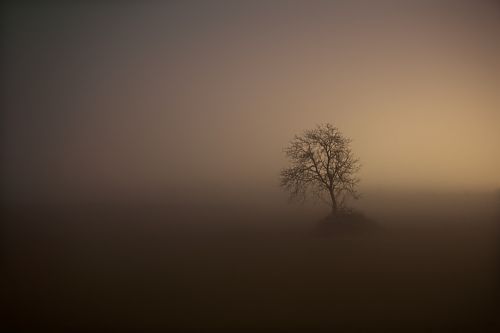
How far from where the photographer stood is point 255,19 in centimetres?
305

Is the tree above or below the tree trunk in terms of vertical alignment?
above

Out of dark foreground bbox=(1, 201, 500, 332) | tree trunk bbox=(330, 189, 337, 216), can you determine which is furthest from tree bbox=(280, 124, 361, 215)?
dark foreground bbox=(1, 201, 500, 332)

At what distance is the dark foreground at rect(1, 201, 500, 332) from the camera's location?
2744mm

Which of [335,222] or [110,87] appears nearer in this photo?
[335,222]

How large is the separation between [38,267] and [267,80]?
234 centimetres

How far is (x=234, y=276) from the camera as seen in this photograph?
2811 millimetres

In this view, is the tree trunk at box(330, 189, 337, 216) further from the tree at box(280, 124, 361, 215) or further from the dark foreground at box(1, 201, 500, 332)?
the dark foreground at box(1, 201, 500, 332)

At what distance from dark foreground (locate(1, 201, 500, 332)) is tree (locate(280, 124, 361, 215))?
307mm

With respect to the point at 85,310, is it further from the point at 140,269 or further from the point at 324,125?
the point at 324,125

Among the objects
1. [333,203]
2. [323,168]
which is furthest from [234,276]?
[323,168]

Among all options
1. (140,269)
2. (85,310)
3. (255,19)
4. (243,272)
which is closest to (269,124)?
(255,19)

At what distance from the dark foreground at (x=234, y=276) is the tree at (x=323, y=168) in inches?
12.1

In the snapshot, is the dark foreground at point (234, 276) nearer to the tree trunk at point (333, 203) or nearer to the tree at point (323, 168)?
the tree trunk at point (333, 203)

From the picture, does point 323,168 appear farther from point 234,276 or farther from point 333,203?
point 234,276
